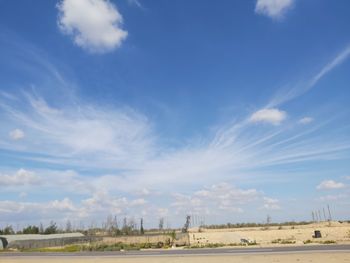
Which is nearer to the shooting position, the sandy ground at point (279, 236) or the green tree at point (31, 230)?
the sandy ground at point (279, 236)

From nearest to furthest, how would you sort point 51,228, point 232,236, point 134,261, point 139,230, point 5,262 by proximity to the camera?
point 134,261
point 5,262
point 232,236
point 139,230
point 51,228

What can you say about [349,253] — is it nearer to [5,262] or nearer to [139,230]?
[5,262]

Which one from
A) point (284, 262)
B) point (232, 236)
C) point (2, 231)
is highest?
point (2, 231)

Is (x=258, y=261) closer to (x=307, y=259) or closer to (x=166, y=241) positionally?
(x=307, y=259)

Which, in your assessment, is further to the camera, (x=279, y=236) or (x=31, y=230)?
(x=31, y=230)

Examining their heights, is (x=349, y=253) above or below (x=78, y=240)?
below

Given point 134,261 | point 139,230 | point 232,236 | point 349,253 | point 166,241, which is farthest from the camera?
point 139,230

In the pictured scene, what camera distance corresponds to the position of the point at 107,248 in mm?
55719

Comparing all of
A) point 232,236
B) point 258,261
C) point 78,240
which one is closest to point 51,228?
point 78,240

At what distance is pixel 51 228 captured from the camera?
411 feet

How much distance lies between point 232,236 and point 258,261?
1602 inches

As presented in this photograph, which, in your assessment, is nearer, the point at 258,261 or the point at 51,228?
the point at 258,261

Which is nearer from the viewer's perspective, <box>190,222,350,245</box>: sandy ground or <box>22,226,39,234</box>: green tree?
<box>190,222,350,245</box>: sandy ground

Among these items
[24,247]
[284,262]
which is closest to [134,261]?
[284,262]
